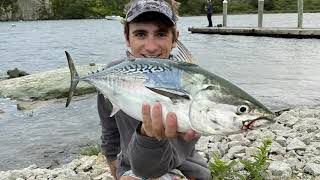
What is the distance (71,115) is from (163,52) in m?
9.42

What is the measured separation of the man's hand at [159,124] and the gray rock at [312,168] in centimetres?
392

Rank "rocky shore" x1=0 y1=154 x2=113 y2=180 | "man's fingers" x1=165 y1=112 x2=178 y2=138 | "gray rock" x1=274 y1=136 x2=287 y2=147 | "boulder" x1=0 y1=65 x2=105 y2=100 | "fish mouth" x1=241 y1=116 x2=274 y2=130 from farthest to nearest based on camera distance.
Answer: "boulder" x1=0 y1=65 x2=105 y2=100 < "gray rock" x1=274 y1=136 x2=287 y2=147 < "rocky shore" x1=0 y1=154 x2=113 y2=180 < "man's fingers" x1=165 y1=112 x2=178 y2=138 < "fish mouth" x1=241 y1=116 x2=274 y2=130

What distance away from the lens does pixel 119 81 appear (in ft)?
10.2

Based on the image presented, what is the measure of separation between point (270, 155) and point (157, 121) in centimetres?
502

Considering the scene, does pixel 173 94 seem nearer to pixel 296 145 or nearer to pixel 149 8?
pixel 149 8

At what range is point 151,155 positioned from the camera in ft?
11.1

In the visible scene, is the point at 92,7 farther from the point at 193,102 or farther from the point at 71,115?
the point at 193,102

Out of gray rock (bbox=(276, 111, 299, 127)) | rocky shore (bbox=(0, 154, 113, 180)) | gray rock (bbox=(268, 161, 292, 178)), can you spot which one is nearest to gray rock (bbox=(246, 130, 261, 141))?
gray rock (bbox=(276, 111, 299, 127))

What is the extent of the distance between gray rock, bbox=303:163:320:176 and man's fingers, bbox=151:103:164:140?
12.9 feet

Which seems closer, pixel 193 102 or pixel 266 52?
pixel 193 102

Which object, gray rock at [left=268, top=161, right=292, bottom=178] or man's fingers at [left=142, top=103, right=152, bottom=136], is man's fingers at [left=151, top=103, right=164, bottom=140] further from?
gray rock at [left=268, top=161, right=292, bottom=178]

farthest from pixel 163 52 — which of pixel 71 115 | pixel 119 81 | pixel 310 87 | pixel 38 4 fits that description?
pixel 38 4

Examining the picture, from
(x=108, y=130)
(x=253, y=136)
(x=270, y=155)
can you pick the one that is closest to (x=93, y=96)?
(x=253, y=136)

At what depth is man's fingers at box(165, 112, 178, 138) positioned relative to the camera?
273cm
